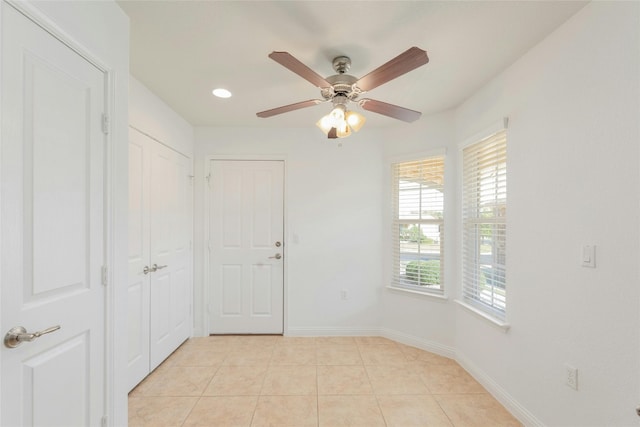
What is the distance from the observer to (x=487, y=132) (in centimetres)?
231

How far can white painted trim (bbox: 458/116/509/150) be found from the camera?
2123mm

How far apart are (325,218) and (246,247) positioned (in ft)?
3.28

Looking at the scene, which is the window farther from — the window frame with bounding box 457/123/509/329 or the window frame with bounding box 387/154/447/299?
the window frame with bounding box 457/123/509/329

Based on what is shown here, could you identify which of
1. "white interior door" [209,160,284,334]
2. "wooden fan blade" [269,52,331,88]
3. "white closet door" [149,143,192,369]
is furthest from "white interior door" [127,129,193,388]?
"wooden fan blade" [269,52,331,88]

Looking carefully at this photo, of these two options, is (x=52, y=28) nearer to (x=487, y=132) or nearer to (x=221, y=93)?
(x=221, y=93)

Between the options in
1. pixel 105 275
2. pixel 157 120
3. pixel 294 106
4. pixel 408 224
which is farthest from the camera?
pixel 408 224

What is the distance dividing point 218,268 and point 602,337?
10.8 feet

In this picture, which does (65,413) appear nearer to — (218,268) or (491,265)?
(218,268)

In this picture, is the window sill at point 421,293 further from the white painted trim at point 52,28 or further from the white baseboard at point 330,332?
the white painted trim at point 52,28

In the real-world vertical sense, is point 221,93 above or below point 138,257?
above

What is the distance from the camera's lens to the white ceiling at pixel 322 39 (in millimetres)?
1514

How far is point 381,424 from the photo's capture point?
191 cm

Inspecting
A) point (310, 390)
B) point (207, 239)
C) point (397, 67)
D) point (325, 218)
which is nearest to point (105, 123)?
point (397, 67)

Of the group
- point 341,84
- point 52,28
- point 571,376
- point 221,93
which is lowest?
point 571,376
